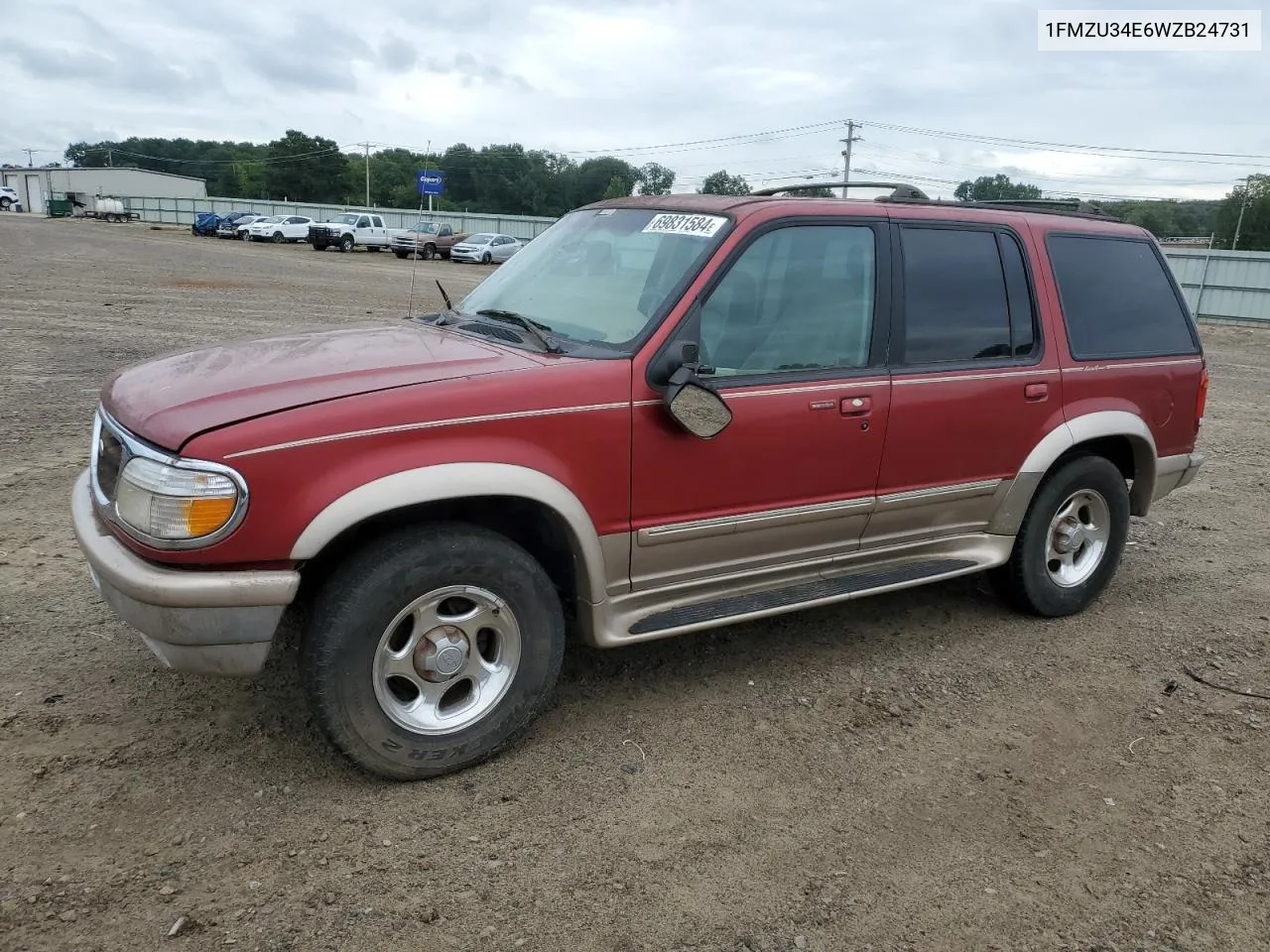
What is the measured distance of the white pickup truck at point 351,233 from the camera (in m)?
39.4

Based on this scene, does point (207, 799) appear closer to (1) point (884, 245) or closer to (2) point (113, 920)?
(2) point (113, 920)

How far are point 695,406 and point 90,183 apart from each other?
105636 millimetres

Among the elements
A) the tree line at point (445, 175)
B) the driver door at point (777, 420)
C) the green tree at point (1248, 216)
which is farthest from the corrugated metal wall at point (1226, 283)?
the tree line at point (445, 175)

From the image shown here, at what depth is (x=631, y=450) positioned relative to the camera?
3.42 meters

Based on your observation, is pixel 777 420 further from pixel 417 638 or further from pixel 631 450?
pixel 417 638

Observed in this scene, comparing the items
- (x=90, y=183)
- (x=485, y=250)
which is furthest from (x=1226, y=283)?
(x=90, y=183)

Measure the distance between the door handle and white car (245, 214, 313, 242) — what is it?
43691 millimetres

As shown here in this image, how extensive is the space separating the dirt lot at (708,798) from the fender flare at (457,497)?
768mm

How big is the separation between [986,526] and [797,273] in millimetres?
1584

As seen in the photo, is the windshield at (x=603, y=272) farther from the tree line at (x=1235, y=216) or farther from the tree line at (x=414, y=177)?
the tree line at (x=414, y=177)

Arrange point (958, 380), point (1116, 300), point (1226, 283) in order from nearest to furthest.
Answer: point (958, 380) < point (1116, 300) < point (1226, 283)

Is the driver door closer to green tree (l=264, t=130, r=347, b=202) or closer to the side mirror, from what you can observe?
the side mirror

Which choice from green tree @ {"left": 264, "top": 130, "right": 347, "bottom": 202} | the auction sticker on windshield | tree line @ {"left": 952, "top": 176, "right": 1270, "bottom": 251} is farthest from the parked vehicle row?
green tree @ {"left": 264, "top": 130, "right": 347, "bottom": 202}

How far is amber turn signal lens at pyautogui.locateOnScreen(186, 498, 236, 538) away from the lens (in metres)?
2.80
